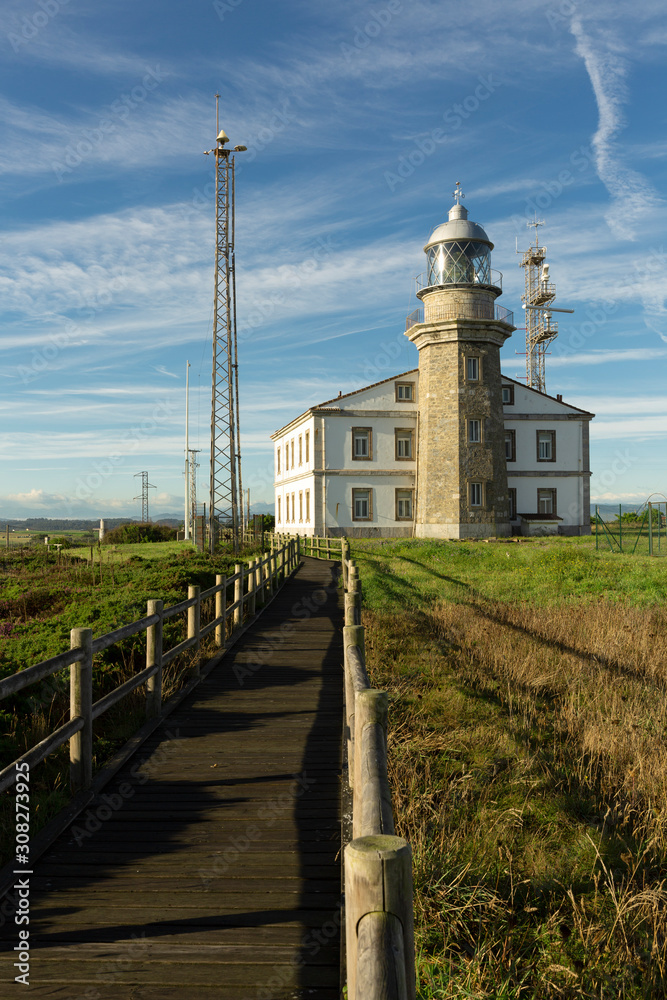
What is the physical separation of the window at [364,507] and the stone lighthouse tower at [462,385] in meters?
3.41

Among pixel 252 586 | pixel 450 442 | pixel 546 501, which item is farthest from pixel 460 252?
pixel 252 586

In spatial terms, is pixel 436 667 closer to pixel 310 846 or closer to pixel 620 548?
pixel 310 846

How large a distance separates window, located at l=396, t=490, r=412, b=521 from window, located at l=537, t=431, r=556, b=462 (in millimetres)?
8066

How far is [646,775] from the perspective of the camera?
6348 millimetres

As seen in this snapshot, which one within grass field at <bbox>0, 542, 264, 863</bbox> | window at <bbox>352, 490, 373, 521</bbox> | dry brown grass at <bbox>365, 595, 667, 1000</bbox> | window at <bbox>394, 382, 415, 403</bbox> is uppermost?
window at <bbox>394, 382, 415, 403</bbox>

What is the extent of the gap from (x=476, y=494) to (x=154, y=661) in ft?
88.2

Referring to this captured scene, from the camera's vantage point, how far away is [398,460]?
118 ft

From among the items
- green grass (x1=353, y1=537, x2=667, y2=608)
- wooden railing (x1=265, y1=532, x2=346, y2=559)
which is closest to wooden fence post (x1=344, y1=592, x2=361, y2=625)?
green grass (x1=353, y1=537, x2=667, y2=608)

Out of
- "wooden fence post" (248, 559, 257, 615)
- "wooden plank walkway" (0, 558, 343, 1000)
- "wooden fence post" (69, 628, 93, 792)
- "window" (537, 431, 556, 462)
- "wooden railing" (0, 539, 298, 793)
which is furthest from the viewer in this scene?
"window" (537, 431, 556, 462)

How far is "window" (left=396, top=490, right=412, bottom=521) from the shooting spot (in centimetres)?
3547

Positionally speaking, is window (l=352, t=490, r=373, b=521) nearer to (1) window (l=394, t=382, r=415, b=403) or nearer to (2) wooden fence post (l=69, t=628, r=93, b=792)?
(1) window (l=394, t=382, r=415, b=403)

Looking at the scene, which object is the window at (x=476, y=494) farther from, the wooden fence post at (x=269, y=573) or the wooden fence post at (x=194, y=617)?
the wooden fence post at (x=194, y=617)

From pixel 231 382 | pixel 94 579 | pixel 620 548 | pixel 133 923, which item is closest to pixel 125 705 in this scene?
pixel 133 923

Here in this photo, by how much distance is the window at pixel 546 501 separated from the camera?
3756 centimetres
